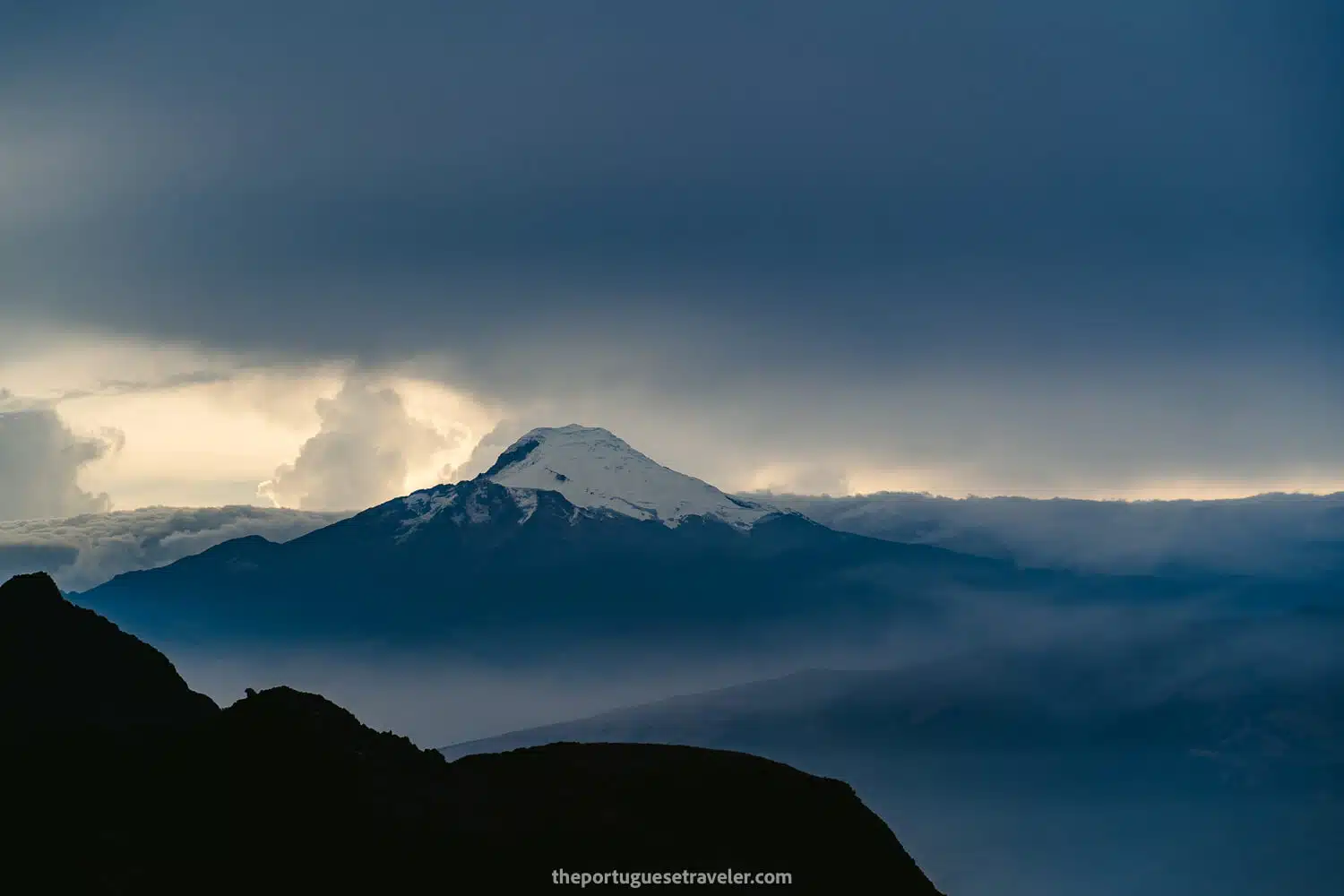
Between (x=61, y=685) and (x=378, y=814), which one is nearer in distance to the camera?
(x=378, y=814)

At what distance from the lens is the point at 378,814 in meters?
122

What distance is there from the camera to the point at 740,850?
127250mm

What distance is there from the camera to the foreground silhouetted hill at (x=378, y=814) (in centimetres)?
11450

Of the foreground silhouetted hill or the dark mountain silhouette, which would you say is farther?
the dark mountain silhouette

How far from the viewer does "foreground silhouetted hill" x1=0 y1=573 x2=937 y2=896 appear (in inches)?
4508

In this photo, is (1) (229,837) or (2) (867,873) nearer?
(1) (229,837)

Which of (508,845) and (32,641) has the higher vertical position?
(32,641)

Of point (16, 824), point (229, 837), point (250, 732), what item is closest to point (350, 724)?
point (250, 732)

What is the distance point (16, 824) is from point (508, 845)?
4169cm

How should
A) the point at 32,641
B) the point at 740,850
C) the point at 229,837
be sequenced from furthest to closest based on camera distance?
the point at 32,641
the point at 740,850
the point at 229,837

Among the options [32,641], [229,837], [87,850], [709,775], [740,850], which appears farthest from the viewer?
[32,641]

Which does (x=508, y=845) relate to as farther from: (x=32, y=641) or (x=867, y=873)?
(x=32, y=641)

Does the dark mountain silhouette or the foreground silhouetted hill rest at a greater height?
the dark mountain silhouette

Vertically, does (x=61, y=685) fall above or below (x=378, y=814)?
above
